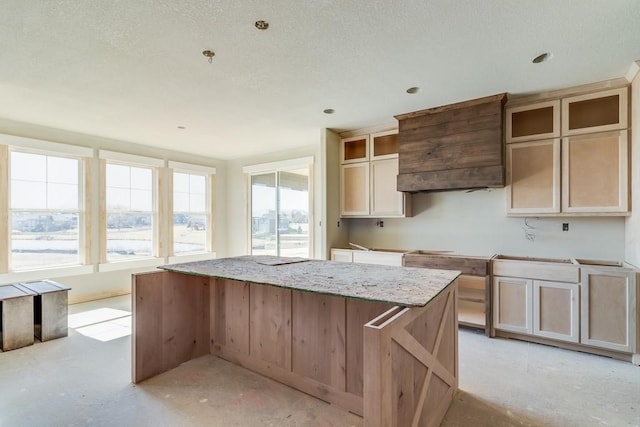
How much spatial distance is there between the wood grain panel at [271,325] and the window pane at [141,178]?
13.0 ft

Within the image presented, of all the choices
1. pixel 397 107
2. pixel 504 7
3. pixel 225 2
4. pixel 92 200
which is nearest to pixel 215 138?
pixel 92 200

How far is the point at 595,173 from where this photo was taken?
2.98 meters

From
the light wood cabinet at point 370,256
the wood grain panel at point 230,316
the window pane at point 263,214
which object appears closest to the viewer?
the wood grain panel at point 230,316

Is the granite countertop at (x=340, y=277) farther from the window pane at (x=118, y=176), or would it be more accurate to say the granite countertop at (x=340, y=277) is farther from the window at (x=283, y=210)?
the window pane at (x=118, y=176)

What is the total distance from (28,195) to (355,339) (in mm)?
4913

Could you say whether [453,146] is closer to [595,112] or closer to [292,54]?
[595,112]

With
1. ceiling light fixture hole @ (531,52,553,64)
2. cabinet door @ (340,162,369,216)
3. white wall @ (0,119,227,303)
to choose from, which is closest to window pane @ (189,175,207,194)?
white wall @ (0,119,227,303)

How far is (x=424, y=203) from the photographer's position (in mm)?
4246

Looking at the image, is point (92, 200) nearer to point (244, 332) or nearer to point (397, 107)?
point (244, 332)

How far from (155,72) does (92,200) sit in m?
3.07

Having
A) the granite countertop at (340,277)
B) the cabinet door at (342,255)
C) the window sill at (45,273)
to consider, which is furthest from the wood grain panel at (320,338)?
the window sill at (45,273)

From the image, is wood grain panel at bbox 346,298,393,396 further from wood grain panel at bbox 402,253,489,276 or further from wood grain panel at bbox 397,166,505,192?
wood grain panel at bbox 397,166,505,192

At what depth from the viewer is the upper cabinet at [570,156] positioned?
291 centimetres

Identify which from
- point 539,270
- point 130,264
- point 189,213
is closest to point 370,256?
point 539,270
